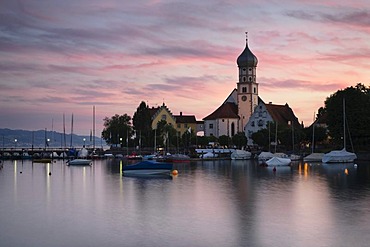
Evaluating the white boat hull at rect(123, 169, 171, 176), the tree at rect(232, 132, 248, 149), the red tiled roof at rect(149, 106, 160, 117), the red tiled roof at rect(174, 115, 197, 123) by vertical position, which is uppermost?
the red tiled roof at rect(149, 106, 160, 117)

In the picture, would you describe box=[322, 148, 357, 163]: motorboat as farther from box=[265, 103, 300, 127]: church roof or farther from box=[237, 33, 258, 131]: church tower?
box=[237, 33, 258, 131]: church tower

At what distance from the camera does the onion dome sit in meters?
138

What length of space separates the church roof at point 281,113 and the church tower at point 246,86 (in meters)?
6.58

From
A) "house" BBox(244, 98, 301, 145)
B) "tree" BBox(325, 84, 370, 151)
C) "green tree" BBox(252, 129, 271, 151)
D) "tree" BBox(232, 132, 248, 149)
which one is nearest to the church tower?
"house" BBox(244, 98, 301, 145)

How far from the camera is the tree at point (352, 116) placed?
292 ft

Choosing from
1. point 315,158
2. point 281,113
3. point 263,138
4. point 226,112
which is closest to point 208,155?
point 263,138

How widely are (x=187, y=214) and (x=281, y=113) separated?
A: 10913cm

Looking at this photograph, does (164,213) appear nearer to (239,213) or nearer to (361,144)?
(239,213)

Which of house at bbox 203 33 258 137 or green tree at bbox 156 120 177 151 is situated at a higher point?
house at bbox 203 33 258 137

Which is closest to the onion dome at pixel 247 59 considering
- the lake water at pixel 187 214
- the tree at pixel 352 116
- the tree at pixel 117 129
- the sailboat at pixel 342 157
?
the tree at pixel 117 129

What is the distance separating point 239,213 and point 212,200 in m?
6.54

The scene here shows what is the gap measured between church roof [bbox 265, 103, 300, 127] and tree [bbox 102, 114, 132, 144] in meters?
35.2

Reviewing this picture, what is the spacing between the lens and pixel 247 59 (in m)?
138

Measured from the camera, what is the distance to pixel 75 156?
118 meters
